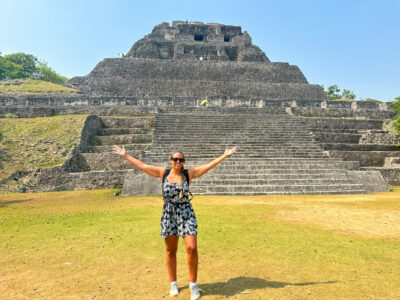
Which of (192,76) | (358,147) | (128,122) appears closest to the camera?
(358,147)

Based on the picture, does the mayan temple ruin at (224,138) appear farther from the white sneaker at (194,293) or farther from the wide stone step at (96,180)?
the white sneaker at (194,293)

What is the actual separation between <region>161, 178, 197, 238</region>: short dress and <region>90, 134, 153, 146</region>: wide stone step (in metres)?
10.7

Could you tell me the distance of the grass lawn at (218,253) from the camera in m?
3.10

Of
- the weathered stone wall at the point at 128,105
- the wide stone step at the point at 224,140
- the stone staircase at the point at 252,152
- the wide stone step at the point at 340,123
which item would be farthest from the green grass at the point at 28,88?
the wide stone step at the point at 340,123

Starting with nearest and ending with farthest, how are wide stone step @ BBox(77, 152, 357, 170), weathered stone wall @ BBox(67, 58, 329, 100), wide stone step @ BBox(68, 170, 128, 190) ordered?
1. wide stone step @ BBox(68, 170, 128, 190)
2. wide stone step @ BBox(77, 152, 357, 170)
3. weathered stone wall @ BBox(67, 58, 329, 100)

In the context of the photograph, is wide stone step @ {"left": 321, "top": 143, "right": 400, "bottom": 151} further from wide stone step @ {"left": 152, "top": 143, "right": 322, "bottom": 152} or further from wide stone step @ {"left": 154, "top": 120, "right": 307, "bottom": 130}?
wide stone step @ {"left": 154, "top": 120, "right": 307, "bottom": 130}

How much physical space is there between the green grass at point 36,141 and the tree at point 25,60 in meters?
40.7

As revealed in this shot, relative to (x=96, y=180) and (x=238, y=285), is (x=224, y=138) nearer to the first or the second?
(x=96, y=180)

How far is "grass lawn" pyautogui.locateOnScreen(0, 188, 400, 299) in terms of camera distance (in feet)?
10.2

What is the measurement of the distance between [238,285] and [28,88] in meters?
24.4

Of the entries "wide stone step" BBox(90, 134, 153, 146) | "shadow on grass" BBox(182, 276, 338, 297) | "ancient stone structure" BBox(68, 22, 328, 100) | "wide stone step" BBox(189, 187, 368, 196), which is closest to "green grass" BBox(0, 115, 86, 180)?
"wide stone step" BBox(90, 134, 153, 146)

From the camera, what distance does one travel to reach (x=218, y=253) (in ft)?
13.7

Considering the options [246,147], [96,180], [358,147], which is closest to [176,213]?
[96,180]

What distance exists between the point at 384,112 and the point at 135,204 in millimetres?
18197
